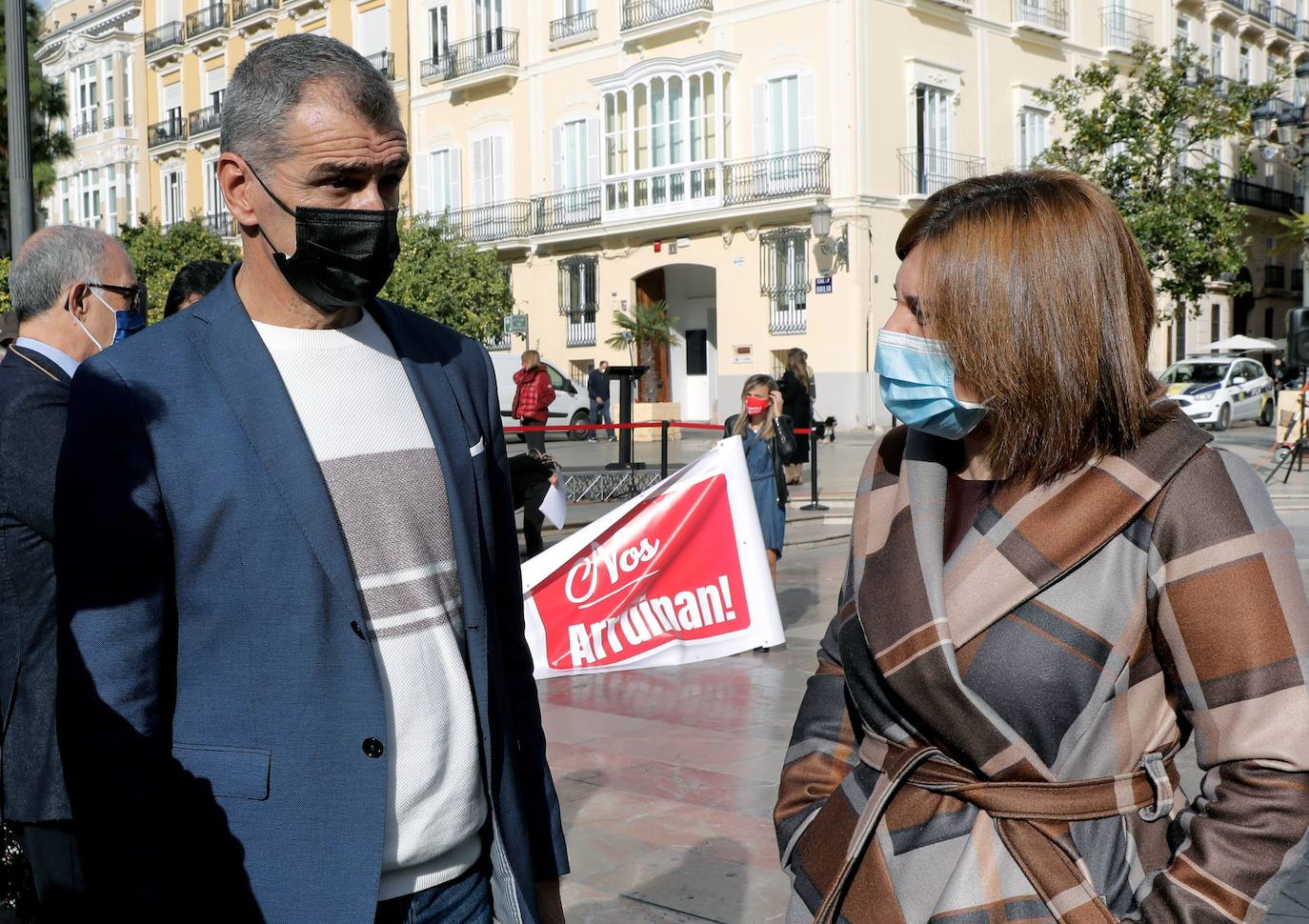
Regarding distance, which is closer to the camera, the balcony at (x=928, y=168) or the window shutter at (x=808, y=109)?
the window shutter at (x=808, y=109)

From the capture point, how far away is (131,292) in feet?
11.4

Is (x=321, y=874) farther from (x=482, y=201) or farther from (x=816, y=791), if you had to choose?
(x=482, y=201)

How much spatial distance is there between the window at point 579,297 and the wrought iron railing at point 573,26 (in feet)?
17.7

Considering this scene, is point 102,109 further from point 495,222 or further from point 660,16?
point 660,16

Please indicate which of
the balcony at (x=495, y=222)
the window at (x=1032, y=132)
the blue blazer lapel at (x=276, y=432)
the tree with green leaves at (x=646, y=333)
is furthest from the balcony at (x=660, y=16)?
the blue blazer lapel at (x=276, y=432)

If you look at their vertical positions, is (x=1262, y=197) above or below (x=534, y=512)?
above

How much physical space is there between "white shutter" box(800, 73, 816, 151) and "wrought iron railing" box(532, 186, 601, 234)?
6069 millimetres

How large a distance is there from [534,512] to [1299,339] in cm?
749

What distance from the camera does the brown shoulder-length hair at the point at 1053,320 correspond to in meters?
2.05

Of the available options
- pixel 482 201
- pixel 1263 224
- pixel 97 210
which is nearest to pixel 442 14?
pixel 482 201

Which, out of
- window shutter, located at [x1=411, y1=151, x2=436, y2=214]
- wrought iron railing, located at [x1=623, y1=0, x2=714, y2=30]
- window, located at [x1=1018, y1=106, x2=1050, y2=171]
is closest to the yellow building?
window shutter, located at [x1=411, y1=151, x2=436, y2=214]

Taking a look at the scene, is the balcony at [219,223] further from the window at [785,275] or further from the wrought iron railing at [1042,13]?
the wrought iron railing at [1042,13]

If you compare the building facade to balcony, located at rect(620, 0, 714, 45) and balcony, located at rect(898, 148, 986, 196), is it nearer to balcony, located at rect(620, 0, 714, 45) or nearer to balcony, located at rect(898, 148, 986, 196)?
balcony, located at rect(620, 0, 714, 45)

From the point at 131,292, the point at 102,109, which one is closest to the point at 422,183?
the point at 102,109
